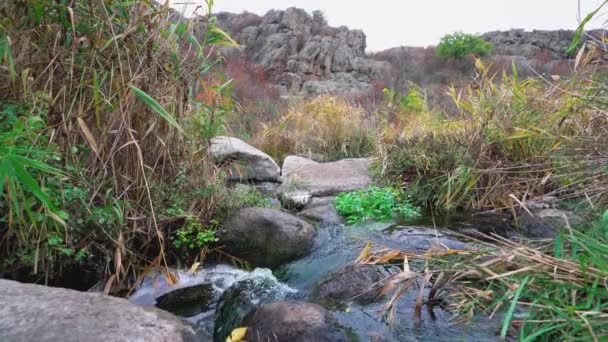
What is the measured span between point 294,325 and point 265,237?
138 centimetres

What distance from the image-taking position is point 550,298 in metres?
1.23

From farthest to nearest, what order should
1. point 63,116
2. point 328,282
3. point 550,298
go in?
point 328,282, point 63,116, point 550,298

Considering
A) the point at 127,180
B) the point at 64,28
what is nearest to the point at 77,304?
the point at 127,180

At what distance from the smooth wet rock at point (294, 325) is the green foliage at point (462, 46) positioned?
2229 centimetres

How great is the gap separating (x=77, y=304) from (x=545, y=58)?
2712 centimetres

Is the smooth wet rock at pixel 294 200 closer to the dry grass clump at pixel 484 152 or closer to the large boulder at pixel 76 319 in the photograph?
the dry grass clump at pixel 484 152

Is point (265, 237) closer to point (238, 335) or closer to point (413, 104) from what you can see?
point (238, 335)

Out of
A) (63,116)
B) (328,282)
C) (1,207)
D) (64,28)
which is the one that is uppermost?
(64,28)

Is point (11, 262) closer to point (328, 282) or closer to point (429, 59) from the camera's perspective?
point (328, 282)

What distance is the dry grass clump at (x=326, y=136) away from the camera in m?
6.92

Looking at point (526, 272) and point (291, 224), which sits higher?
point (526, 272)

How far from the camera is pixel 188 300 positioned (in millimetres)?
2393

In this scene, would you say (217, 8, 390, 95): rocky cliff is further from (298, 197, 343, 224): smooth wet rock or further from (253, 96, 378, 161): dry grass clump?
(298, 197, 343, 224): smooth wet rock

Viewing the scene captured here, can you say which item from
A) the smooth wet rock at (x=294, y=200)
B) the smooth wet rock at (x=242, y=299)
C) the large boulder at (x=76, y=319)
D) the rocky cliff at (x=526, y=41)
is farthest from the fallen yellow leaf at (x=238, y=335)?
the rocky cliff at (x=526, y=41)
